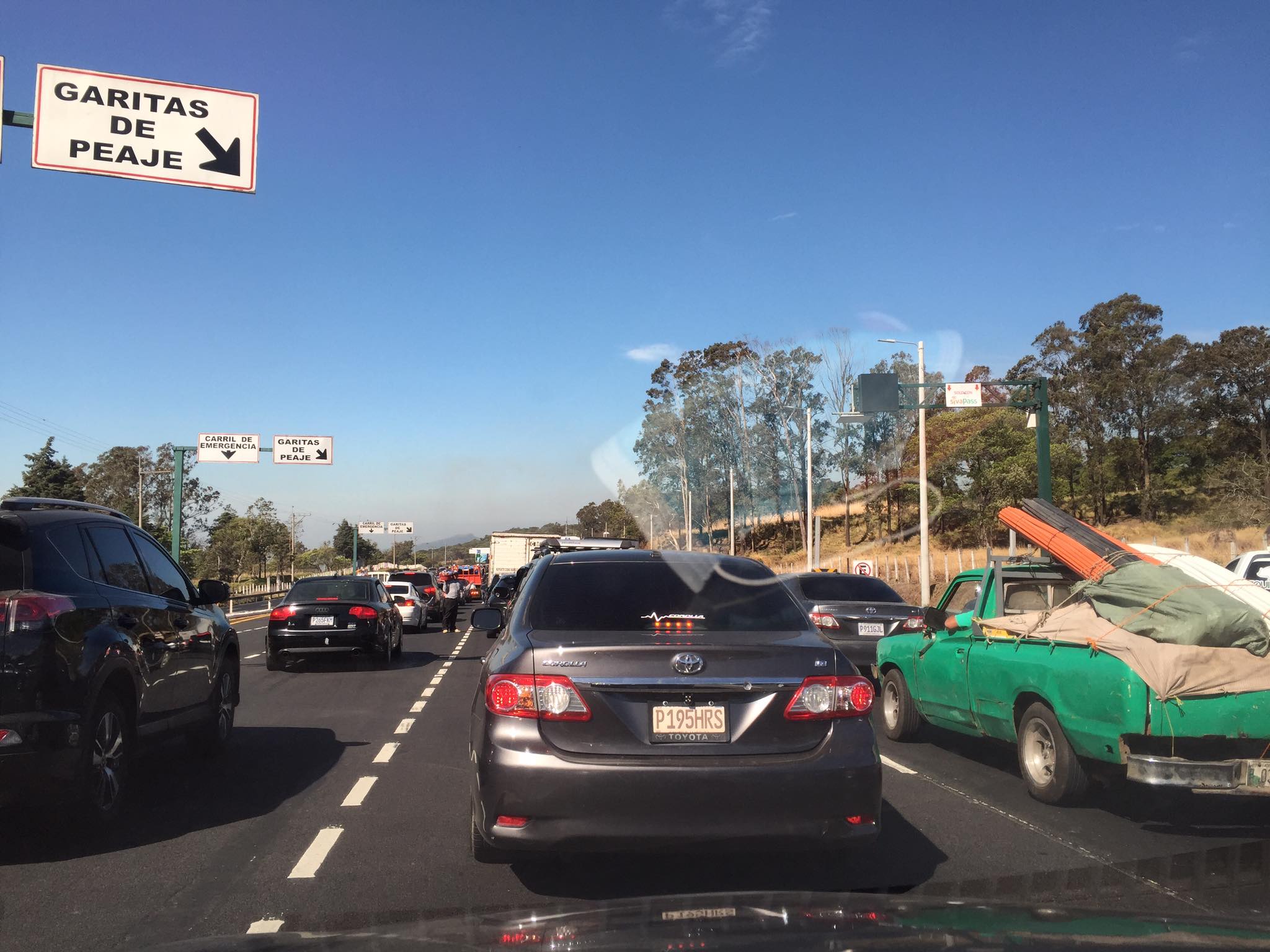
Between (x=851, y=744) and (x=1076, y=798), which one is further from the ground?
(x=851, y=744)

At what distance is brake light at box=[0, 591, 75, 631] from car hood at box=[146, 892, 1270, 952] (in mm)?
2598

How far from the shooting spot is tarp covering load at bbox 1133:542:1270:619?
6742mm

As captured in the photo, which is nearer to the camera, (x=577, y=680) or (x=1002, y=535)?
(x=577, y=680)

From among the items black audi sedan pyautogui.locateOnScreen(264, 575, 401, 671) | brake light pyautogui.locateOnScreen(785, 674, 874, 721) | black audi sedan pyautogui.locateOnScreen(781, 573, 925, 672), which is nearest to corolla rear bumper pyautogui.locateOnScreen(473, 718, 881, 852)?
brake light pyautogui.locateOnScreen(785, 674, 874, 721)

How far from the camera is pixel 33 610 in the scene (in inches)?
215

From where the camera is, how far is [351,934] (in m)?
3.50

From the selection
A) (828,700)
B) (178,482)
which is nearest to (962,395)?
(828,700)

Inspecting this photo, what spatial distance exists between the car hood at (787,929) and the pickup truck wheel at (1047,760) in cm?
328

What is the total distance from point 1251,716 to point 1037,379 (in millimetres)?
18260

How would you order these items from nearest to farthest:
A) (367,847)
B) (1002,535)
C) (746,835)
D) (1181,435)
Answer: (746,835) → (367,847) → (1002,535) → (1181,435)

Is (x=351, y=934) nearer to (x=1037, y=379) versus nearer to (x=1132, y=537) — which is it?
(x=1037, y=379)

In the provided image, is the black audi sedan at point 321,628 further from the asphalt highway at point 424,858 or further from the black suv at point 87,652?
the black suv at point 87,652

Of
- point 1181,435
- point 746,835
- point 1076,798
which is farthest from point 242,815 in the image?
point 1181,435

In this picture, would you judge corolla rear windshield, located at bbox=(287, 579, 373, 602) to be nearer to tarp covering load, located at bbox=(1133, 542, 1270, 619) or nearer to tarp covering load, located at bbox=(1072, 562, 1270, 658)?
tarp covering load, located at bbox=(1133, 542, 1270, 619)
